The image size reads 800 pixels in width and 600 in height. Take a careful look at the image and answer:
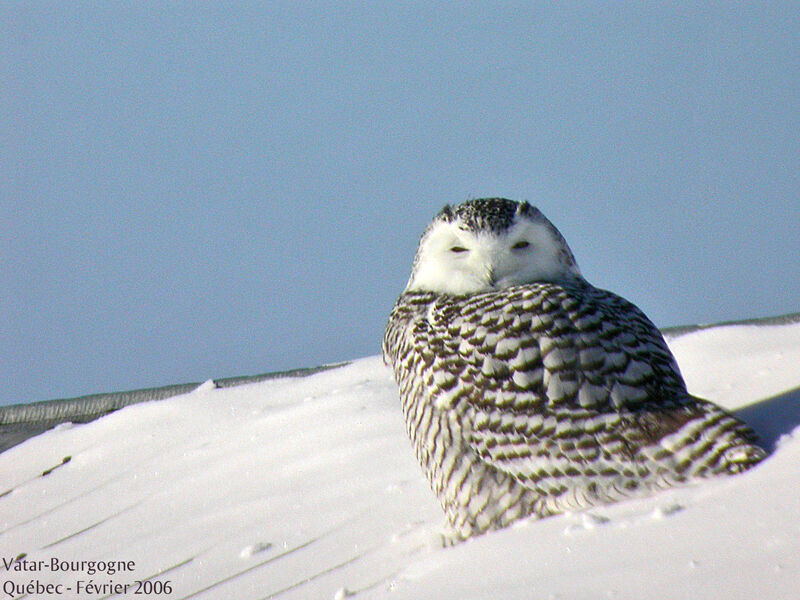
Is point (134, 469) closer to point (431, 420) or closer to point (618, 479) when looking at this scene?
point (431, 420)

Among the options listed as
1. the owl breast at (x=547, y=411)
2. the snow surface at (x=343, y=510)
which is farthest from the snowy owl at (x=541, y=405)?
the snow surface at (x=343, y=510)

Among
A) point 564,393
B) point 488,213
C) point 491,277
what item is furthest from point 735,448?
point 488,213

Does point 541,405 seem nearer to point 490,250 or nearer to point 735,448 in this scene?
point 735,448

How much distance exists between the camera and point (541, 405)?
2.58 metres

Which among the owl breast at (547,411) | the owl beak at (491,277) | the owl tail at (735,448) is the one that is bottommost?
the owl tail at (735,448)

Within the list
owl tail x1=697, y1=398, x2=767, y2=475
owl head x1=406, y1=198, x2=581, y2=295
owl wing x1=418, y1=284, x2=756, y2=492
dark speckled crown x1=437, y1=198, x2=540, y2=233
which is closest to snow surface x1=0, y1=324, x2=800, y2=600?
owl tail x1=697, y1=398, x2=767, y2=475

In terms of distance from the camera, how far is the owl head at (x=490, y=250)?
310 cm

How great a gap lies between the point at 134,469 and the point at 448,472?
2.15 meters

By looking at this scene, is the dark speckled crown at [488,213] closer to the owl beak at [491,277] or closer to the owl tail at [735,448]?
the owl beak at [491,277]

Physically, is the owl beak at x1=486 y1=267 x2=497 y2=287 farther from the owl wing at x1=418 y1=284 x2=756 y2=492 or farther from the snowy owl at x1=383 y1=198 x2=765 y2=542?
the owl wing at x1=418 y1=284 x2=756 y2=492

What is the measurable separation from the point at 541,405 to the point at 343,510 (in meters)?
1.06

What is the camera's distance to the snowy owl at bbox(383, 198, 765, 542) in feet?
8.02

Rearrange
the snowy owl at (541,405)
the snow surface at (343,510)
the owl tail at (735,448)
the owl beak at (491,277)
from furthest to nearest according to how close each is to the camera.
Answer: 1. the owl beak at (491,277)
2. the snowy owl at (541,405)
3. the owl tail at (735,448)
4. the snow surface at (343,510)

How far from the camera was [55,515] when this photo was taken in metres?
4.11
